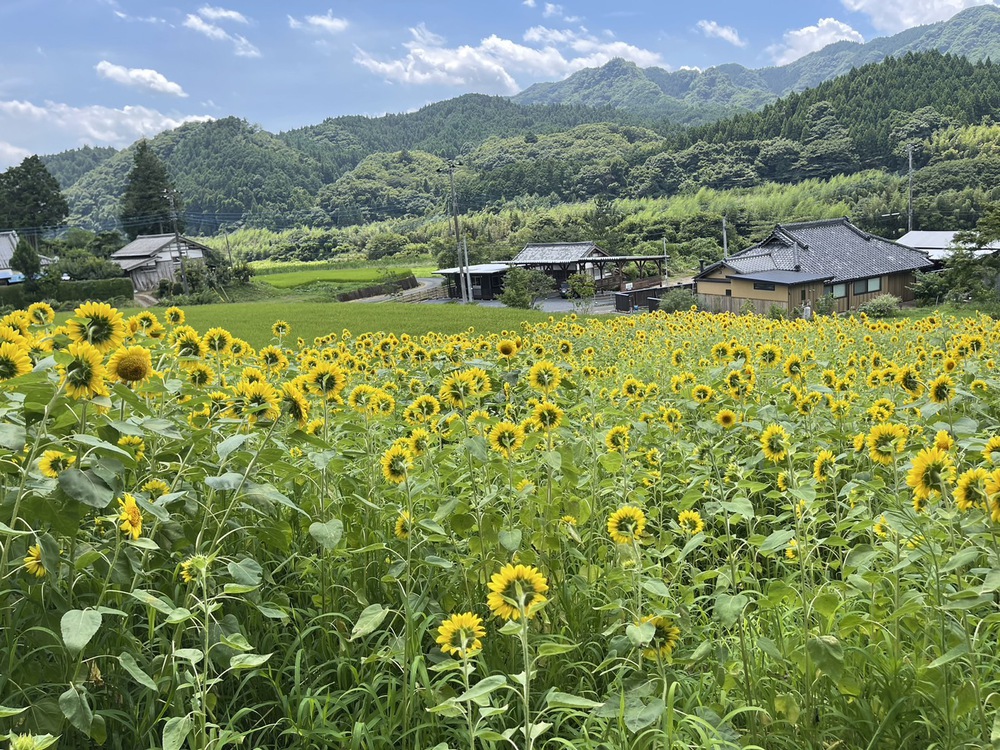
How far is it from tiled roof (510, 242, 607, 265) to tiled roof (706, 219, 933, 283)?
25.3ft

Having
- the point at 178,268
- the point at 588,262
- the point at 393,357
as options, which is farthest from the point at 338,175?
the point at 393,357

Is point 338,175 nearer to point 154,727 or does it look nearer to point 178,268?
point 178,268

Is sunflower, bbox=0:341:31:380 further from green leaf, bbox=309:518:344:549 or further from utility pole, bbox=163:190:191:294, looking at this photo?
utility pole, bbox=163:190:191:294

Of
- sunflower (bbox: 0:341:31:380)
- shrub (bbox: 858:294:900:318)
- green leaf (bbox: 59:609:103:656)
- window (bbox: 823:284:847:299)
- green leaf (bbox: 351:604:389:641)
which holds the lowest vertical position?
shrub (bbox: 858:294:900:318)

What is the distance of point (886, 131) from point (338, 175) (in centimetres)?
5728

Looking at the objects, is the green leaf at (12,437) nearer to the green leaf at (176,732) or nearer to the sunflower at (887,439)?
the green leaf at (176,732)

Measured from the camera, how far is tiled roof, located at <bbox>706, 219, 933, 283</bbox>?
25.8 meters

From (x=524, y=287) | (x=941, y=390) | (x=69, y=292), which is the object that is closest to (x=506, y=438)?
(x=941, y=390)

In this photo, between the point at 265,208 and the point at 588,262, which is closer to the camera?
the point at 588,262

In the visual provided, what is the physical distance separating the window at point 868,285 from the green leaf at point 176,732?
28.2 m

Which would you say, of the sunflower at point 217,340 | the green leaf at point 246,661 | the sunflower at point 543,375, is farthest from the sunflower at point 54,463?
the sunflower at point 543,375

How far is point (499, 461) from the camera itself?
1715 millimetres

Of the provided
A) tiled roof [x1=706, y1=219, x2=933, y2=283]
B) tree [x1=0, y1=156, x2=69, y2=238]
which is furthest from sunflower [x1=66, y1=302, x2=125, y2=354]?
tree [x1=0, y1=156, x2=69, y2=238]

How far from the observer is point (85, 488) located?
111 cm
